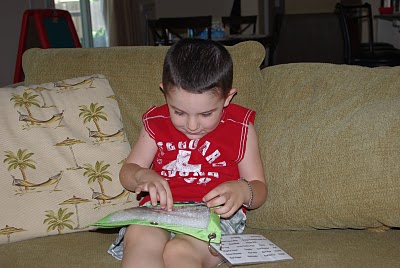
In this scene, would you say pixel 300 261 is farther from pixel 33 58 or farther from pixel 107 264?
pixel 33 58

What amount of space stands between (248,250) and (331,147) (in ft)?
1.16

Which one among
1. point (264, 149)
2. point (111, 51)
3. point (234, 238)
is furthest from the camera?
point (111, 51)

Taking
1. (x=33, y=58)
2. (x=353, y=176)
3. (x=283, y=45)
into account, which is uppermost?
(x=33, y=58)

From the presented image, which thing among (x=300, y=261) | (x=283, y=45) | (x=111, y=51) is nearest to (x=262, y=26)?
(x=283, y=45)

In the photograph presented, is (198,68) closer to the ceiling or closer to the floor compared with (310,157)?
closer to the ceiling

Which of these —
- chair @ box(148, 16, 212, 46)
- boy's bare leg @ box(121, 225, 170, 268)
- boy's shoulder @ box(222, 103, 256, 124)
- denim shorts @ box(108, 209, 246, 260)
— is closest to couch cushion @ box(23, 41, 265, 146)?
boy's shoulder @ box(222, 103, 256, 124)

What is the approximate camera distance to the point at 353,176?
158 cm

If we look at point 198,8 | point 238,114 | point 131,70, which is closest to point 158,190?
point 238,114

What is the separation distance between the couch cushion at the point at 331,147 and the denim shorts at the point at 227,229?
67 mm

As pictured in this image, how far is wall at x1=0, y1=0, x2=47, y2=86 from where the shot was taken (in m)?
4.74

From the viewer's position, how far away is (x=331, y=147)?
1637 mm

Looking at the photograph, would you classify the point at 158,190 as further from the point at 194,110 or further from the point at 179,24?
the point at 179,24

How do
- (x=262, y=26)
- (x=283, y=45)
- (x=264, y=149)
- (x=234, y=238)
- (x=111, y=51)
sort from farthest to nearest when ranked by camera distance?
(x=283, y=45) < (x=262, y=26) < (x=111, y=51) < (x=264, y=149) < (x=234, y=238)

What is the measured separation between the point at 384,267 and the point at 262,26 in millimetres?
8211
